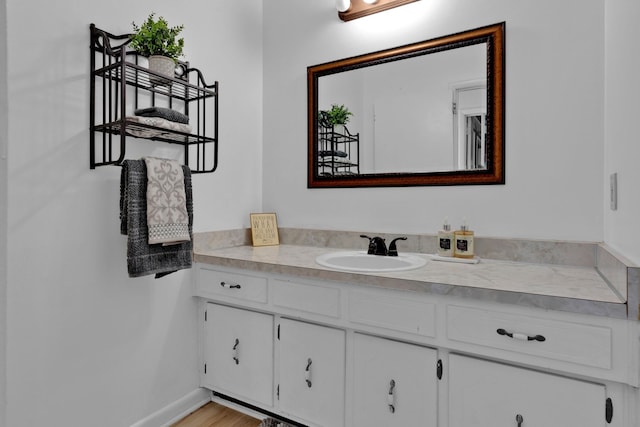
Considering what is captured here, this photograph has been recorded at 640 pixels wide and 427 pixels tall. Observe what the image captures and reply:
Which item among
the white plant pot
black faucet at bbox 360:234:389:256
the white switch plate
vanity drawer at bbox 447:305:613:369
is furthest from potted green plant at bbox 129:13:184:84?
the white switch plate

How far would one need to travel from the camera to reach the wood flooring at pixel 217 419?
1714 mm

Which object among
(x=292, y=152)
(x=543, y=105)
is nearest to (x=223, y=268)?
(x=292, y=152)

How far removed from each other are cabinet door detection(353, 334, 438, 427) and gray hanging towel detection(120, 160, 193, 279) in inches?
33.1

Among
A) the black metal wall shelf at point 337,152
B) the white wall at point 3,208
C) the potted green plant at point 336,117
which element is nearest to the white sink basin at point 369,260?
the black metal wall shelf at point 337,152

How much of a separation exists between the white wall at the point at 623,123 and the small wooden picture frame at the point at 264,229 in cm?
156

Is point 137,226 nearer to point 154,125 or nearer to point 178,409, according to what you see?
point 154,125

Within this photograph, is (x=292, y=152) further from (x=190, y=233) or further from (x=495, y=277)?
(x=495, y=277)

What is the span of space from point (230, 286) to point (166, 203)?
483 mm

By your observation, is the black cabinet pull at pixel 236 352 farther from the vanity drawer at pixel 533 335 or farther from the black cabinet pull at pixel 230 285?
the vanity drawer at pixel 533 335

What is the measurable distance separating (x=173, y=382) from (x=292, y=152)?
4.47ft

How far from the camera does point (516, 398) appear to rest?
1.09 meters

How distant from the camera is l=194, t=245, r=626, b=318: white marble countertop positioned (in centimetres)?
100

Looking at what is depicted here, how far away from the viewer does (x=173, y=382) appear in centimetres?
174

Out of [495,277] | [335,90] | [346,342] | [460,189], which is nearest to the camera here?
[495,277]
